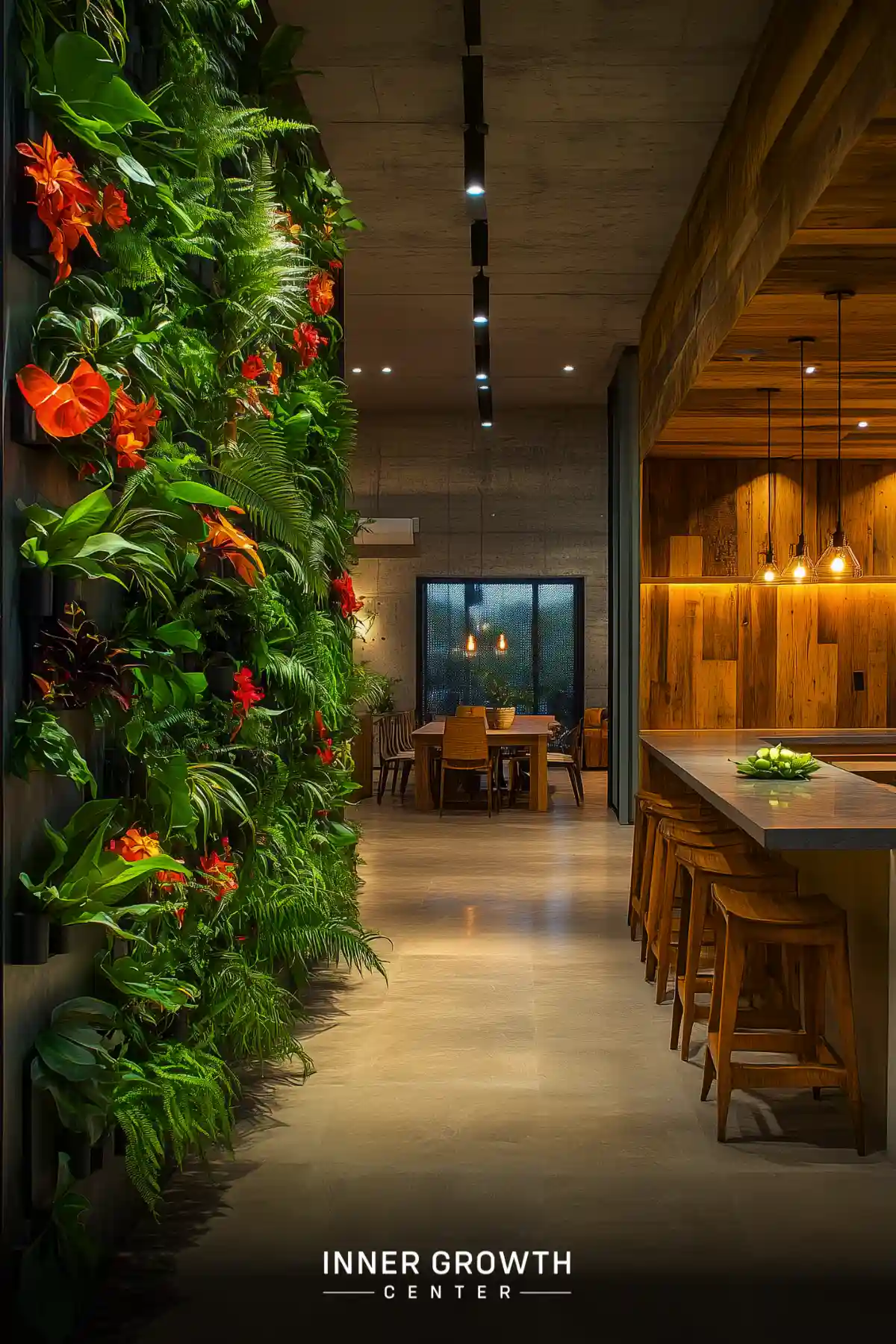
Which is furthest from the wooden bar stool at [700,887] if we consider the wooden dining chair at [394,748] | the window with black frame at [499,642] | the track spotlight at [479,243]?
the window with black frame at [499,642]

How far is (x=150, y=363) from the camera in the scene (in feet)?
8.58

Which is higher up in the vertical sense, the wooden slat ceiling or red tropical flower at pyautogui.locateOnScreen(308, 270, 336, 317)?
the wooden slat ceiling

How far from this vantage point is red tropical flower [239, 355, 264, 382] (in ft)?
11.7

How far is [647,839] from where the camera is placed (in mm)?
6148

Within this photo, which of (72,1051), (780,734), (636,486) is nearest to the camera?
(72,1051)

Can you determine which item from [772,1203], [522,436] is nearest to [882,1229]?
[772,1203]

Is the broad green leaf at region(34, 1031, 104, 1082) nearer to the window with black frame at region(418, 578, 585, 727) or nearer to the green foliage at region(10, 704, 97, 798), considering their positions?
the green foliage at region(10, 704, 97, 798)

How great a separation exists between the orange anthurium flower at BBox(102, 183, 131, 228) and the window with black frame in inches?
514

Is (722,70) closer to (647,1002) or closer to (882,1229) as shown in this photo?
(647,1002)

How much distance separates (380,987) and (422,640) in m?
10.2

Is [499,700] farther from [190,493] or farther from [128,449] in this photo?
[128,449]

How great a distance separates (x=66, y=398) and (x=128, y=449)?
213 mm

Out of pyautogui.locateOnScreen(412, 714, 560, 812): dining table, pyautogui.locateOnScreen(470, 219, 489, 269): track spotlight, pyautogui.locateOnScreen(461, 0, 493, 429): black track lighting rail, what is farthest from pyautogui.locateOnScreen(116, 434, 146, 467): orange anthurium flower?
pyautogui.locateOnScreen(412, 714, 560, 812): dining table

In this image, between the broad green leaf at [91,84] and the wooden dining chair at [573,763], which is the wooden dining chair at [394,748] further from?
the broad green leaf at [91,84]
